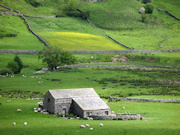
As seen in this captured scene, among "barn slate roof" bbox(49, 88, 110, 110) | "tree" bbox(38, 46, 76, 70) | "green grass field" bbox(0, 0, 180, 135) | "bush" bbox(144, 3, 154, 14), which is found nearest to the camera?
"green grass field" bbox(0, 0, 180, 135)

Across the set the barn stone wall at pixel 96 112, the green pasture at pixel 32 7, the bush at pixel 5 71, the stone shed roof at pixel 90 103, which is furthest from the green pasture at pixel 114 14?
the barn stone wall at pixel 96 112

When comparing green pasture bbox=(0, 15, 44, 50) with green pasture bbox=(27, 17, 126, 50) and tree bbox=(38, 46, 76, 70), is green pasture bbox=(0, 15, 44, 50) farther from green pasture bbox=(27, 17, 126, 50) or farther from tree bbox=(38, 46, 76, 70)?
tree bbox=(38, 46, 76, 70)

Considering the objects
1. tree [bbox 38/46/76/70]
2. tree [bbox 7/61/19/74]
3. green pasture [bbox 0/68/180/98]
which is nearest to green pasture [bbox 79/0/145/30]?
tree [bbox 38/46/76/70]

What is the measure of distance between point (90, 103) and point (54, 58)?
50929 millimetres

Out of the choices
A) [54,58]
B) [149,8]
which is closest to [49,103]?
[54,58]

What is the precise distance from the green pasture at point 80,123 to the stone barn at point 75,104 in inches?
82.3

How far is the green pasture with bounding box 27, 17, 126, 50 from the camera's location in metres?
137

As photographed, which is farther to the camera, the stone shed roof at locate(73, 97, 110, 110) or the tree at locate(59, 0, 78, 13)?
the tree at locate(59, 0, 78, 13)

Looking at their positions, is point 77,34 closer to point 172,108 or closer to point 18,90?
point 18,90

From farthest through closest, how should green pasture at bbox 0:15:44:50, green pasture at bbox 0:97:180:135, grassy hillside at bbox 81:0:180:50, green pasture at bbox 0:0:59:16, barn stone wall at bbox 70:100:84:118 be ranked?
green pasture at bbox 0:0:59:16 → grassy hillside at bbox 81:0:180:50 → green pasture at bbox 0:15:44:50 → barn stone wall at bbox 70:100:84:118 → green pasture at bbox 0:97:180:135

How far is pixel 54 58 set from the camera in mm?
107312

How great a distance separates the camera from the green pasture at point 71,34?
137 meters

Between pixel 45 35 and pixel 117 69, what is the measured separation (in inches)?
1603

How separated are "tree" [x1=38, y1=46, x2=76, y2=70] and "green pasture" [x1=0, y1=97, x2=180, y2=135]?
141ft
